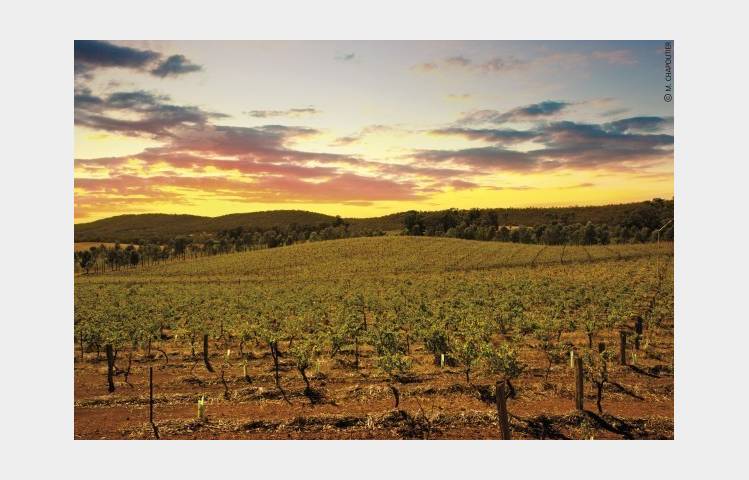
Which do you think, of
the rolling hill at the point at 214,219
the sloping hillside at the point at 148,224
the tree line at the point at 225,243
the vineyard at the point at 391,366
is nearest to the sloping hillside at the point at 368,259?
the tree line at the point at 225,243

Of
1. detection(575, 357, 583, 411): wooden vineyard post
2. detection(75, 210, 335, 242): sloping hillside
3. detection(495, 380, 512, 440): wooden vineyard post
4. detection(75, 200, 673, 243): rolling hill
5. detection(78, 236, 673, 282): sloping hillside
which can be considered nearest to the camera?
detection(495, 380, 512, 440): wooden vineyard post

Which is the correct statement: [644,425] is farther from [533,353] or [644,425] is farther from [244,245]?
[244,245]

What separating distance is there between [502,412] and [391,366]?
2.97 metres

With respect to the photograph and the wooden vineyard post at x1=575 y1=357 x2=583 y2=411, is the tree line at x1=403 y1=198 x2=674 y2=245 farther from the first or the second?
the wooden vineyard post at x1=575 y1=357 x2=583 y2=411

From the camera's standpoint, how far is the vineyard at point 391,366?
10.5 meters

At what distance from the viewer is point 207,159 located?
13945 millimetres

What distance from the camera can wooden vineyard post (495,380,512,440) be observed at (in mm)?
9344

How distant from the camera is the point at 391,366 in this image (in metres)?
11.7

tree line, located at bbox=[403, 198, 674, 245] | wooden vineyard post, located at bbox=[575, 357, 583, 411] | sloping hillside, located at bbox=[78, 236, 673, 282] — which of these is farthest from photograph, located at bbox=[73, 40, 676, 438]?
sloping hillside, located at bbox=[78, 236, 673, 282]

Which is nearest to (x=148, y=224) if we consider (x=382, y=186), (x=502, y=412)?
(x=382, y=186)

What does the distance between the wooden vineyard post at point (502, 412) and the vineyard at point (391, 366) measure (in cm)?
5

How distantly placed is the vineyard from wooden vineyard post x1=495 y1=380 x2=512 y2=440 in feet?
0.15

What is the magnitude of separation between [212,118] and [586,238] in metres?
37.1

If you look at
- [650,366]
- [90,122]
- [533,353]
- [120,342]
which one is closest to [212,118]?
[90,122]
